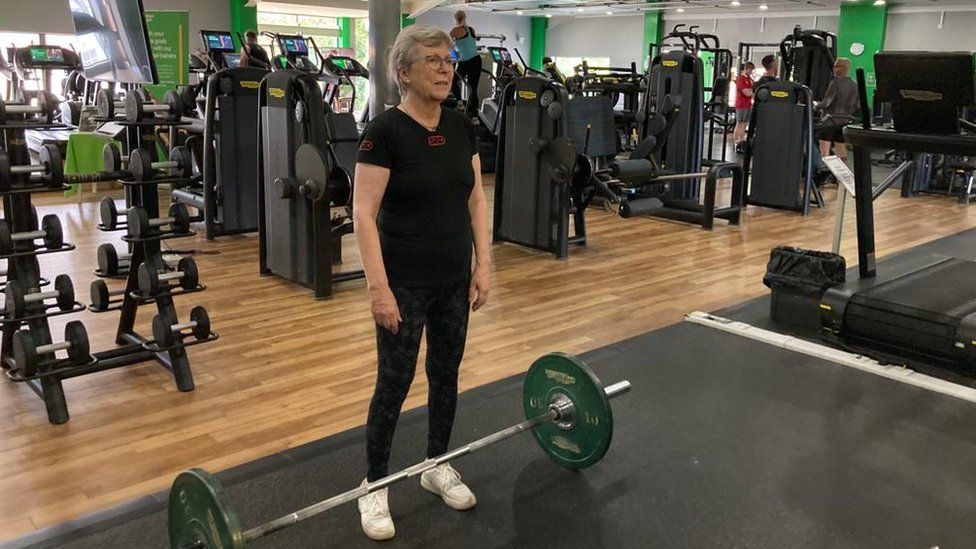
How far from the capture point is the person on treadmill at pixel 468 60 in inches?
371

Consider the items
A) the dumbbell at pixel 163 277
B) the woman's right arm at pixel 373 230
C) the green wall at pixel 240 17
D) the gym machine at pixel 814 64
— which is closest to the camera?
the woman's right arm at pixel 373 230

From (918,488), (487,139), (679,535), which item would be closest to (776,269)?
(918,488)

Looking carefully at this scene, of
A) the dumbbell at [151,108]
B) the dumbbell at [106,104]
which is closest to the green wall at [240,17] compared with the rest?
the dumbbell at [106,104]

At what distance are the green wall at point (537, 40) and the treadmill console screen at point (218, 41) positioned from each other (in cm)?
1375

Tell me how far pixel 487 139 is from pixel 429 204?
8.02m

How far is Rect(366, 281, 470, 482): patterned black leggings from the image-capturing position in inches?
82.4

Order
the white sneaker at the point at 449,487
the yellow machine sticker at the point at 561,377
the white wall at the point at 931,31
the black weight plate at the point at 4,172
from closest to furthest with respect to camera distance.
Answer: the white sneaker at the point at 449,487 → the yellow machine sticker at the point at 561,377 → the black weight plate at the point at 4,172 → the white wall at the point at 931,31

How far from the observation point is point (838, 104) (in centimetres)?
873

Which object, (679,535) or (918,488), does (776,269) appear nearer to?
(918,488)

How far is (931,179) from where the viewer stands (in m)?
9.20

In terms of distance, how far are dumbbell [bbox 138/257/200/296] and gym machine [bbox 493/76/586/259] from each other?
2.69 m

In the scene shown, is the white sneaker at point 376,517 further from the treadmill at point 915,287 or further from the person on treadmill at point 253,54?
the person on treadmill at point 253,54

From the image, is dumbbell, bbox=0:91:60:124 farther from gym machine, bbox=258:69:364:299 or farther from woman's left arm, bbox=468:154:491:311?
woman's left arm, bbox=468:154:491:311

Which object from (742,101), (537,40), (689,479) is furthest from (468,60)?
(537,40)
